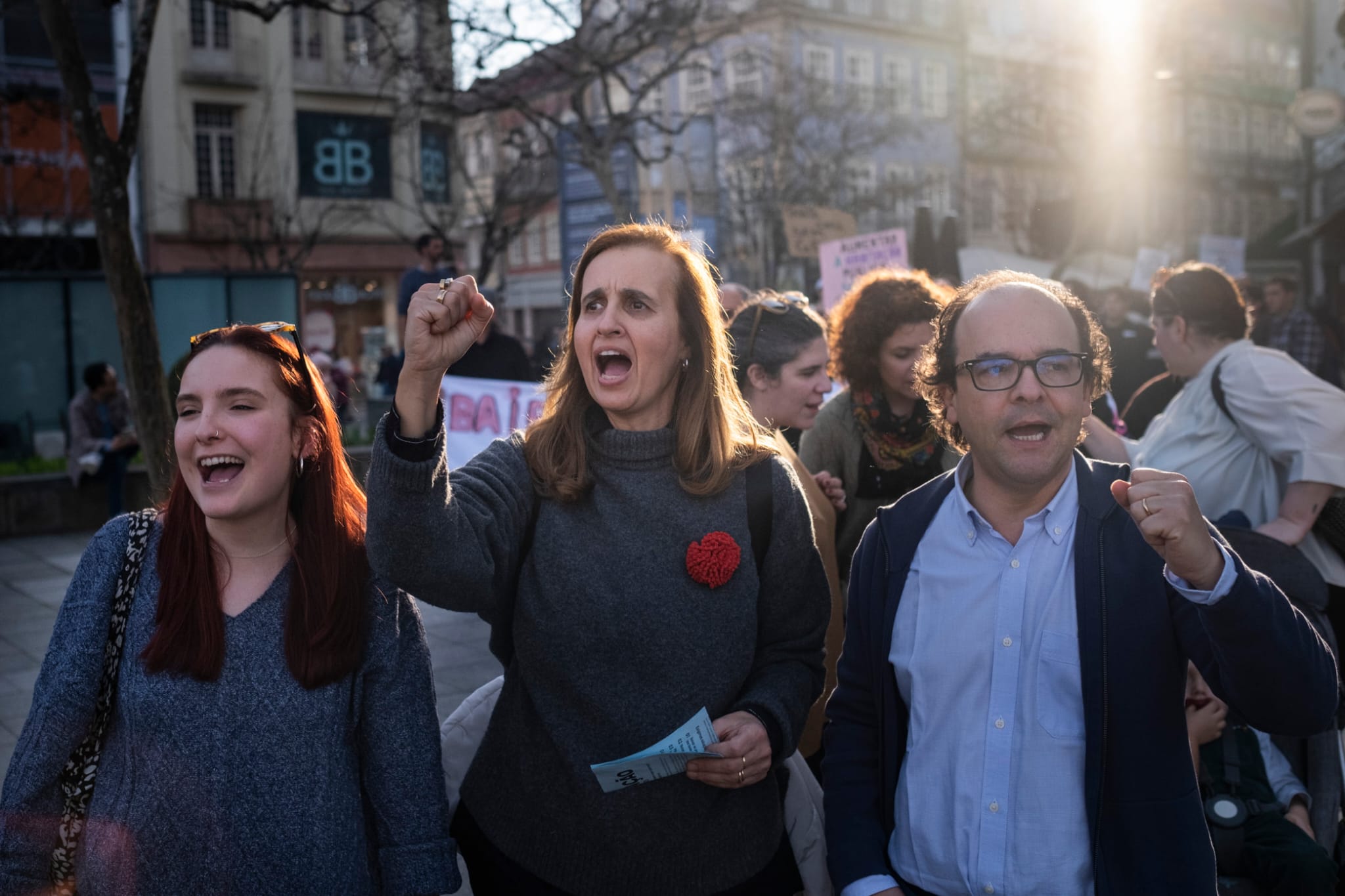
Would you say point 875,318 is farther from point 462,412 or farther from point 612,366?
point 462,412

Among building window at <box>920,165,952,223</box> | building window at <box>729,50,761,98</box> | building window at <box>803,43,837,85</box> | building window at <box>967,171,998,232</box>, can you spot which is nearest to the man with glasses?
building window at <box>729,50,761,98</box>

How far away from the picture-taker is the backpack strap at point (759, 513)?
8.20 feet

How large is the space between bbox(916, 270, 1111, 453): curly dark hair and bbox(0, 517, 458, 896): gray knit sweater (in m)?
1.30

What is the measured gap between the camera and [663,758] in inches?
87.0

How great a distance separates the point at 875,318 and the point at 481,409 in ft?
16.6

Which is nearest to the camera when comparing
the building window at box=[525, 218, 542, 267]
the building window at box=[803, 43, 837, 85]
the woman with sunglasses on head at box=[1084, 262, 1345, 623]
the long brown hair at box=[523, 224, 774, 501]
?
the long brown hair at box=[523, 224, 774, 501]

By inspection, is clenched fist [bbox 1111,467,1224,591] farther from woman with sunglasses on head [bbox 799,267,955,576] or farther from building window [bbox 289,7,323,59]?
building window [bbox 289,7,323,59]

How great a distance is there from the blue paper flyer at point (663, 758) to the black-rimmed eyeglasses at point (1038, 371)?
2.68ft

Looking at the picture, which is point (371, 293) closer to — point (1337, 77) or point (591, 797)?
point (1337, 77)

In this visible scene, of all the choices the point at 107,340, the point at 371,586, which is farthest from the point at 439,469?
the point at 107,340

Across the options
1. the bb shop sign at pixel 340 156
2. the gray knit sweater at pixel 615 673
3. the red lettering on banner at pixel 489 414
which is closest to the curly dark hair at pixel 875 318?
the gray knit sweater at pixel 615 673

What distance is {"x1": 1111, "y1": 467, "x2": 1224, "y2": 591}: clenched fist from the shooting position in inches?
73.0

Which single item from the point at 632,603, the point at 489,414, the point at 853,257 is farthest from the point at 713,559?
the point at 853,257

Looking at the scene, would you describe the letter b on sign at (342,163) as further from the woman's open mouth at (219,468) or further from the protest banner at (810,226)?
the woman's open mouth at (219,468)
